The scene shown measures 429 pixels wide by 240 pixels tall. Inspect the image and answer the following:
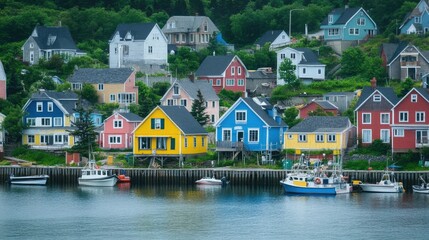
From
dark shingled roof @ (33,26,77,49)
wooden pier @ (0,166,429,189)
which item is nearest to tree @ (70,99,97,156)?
wooden pier @ (0,166,429,189)

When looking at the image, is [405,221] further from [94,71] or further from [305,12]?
[305,12]

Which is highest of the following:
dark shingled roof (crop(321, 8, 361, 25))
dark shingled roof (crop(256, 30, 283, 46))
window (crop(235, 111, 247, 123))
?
dark shingled roof (crop(321, 8, 361, 25))

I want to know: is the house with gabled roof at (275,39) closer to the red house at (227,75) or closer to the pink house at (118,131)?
the red house at (227,75)

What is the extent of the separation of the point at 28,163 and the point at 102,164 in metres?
6.09

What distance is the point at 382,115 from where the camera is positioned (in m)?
104

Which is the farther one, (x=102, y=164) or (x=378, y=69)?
(x=378, y=69)

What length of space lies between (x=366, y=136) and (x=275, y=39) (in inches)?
1513

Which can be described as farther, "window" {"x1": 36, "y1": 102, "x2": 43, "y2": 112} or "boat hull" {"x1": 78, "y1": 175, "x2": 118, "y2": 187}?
"window" {"x1": 36, "y1": 102, "x2": 43, "y2": 112}

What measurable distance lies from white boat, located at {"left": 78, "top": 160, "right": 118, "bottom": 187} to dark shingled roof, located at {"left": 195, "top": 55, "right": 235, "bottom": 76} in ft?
85.4

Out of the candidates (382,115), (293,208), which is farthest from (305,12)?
(293,208)

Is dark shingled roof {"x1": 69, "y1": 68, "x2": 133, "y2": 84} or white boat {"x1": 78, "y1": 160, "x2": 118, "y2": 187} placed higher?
dark shingled roof {"x1": 69, "y1": 68, "x2": 133, "y2": 84}

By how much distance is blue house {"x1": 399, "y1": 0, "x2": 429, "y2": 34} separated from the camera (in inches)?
5192

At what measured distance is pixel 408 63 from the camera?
121 meters

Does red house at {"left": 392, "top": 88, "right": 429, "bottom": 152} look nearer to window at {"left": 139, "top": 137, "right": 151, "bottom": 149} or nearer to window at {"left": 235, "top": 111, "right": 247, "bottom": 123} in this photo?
window at {"left": 235, "top": 111, "right": 247, "bottom": 123}
